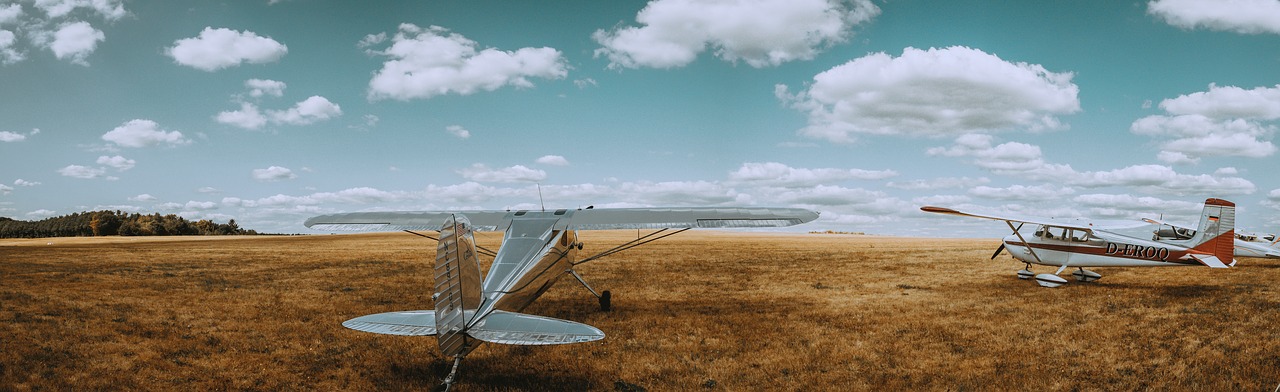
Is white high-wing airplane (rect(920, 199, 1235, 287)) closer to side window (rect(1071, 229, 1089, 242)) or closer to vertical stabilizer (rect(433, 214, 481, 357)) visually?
side window (rect(1071, 229, 1089, 242))

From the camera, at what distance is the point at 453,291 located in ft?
18.5

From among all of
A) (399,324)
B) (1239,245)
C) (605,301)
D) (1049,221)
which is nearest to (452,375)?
(399,324)

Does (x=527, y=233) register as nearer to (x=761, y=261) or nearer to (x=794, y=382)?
(x=794, y=382)

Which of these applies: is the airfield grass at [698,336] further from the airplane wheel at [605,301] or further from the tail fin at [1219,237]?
the tail fin at [1219,237]

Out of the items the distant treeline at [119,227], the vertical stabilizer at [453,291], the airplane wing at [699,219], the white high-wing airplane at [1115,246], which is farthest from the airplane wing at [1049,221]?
the distant treeline at [119,227]

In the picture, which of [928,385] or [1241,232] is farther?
[1241,232]

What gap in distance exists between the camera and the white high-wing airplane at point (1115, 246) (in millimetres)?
13539

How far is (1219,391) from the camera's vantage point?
634 centimetres

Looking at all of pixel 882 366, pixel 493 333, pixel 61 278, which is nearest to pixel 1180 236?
pixel 882 366

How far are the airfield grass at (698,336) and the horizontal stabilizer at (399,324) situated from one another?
80 cm

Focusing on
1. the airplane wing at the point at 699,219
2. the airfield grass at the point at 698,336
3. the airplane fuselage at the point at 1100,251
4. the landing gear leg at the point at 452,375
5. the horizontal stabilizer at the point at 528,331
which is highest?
the airplane wing at the point at 699,219

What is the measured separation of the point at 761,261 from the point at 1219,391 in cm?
1613

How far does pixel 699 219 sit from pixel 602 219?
62.8 inches

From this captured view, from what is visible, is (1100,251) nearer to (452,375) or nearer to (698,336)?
(698,336)
